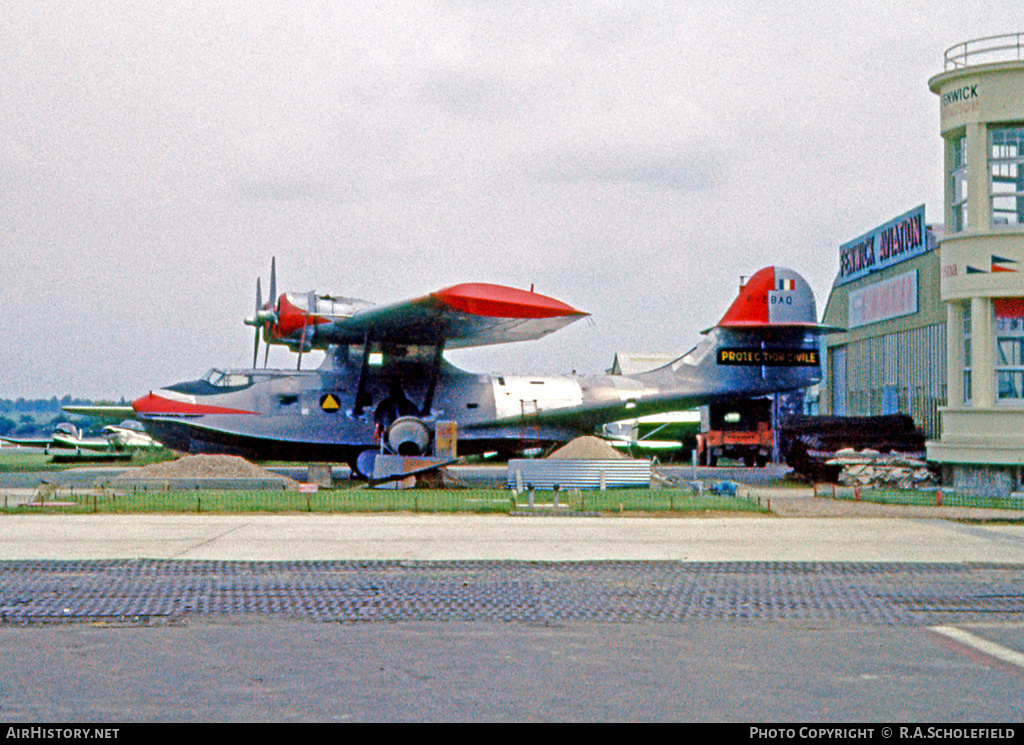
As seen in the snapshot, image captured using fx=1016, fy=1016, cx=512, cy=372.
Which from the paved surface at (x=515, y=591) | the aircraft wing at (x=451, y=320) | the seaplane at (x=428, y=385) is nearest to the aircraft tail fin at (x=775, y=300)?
the seaplane at (x=428, y=385)

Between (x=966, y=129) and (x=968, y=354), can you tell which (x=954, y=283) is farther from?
(x=966, y=129)

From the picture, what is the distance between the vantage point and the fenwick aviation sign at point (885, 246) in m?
32.3

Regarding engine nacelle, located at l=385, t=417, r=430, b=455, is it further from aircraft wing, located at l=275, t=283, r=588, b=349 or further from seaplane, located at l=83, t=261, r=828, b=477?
aircraft wing, located at l=275, t=283, r=588, b=349

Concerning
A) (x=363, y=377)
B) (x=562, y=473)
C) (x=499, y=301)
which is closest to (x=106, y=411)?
(x=363, y=377)

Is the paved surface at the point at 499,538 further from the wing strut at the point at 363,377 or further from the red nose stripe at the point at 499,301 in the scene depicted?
the wing strut at the point at 363,377

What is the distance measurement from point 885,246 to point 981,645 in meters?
29.6

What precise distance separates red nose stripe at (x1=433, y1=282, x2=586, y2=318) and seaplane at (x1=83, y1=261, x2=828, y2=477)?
0.23ft

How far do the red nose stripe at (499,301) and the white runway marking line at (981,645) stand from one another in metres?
16.0

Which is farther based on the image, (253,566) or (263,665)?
(253,566)

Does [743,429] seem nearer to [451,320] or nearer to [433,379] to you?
[433,379]

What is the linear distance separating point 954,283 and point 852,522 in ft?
28.7

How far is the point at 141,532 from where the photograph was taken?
14328 millimetres

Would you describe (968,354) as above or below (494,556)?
above
